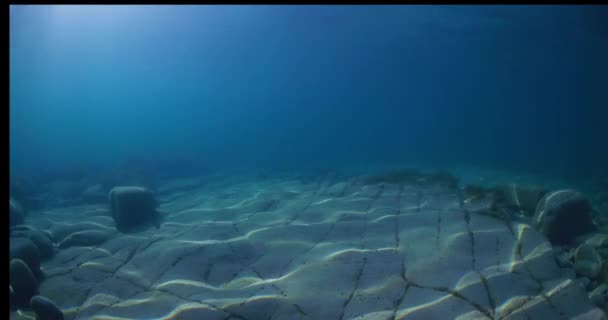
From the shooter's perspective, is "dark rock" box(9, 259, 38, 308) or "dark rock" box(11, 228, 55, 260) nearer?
"dark rock" box(9, 259, 38, 308)

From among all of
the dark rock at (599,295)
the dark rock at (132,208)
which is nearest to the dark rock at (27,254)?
the dark rock at (132,208)

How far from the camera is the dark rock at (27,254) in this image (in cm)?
546

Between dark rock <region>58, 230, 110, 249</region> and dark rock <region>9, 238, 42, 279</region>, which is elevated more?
dark rock <region>9, 238, 42, 279</region>

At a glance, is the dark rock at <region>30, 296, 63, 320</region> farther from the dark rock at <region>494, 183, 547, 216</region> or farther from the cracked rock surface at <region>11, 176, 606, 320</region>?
the dark rock at <region>494, 183, 547, 216</region>

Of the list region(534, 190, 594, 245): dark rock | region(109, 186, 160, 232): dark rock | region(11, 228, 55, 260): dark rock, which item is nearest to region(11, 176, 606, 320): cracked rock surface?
region(11, 228, 55, 260): dark rock

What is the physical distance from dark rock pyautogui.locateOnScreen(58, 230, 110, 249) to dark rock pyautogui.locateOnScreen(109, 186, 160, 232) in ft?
2.40

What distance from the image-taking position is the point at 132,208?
27.4 ft

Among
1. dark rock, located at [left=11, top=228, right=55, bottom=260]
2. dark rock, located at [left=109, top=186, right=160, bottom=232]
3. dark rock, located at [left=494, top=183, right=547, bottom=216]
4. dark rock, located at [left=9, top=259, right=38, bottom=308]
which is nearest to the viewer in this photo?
dark rock, located at [left=9, top=259, right=38, bottom=308]

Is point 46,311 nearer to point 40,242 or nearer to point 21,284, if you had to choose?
point 21,284

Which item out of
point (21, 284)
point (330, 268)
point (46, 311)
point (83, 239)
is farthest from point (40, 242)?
point (330, 268)

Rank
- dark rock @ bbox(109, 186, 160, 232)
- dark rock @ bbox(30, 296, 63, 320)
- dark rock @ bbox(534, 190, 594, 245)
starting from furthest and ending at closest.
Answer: dark rock @ bbox(109, 186, 160, 232) < dark rock @ bbox(534, 190, 594, 245) < dark rock @ bbox(30, 296, 63, 320)

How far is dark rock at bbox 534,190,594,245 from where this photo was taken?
5.59 meters

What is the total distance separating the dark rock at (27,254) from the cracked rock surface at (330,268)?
254 mm

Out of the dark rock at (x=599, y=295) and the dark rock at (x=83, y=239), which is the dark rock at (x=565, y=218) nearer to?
the dark rock at (x=599, y=295)
